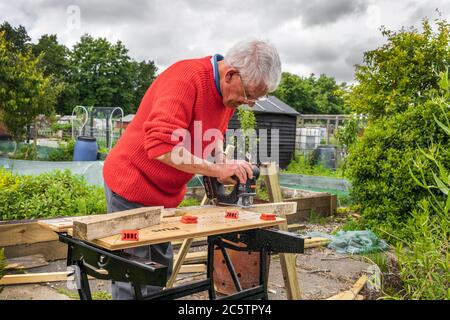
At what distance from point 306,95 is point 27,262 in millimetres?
41455

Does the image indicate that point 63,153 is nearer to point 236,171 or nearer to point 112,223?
point 236,171

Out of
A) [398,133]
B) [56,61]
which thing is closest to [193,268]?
[398,133]

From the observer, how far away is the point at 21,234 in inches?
187

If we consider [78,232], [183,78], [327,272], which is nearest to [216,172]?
[183,78]

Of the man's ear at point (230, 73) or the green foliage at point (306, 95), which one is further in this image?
the green foliage at point (306, 95)

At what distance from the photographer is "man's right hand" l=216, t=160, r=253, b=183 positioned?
2541 millimetres

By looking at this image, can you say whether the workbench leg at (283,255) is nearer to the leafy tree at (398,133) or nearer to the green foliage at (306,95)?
the leafy tree at (398,133)

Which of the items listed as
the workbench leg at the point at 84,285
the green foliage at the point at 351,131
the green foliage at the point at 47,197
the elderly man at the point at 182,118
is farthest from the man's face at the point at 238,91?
the green foliage at the point at 351,131

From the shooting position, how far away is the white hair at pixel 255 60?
244 cm

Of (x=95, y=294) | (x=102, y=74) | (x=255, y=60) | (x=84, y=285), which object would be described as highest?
(x=102, y=74)

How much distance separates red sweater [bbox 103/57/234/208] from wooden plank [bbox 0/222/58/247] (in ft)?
8.31

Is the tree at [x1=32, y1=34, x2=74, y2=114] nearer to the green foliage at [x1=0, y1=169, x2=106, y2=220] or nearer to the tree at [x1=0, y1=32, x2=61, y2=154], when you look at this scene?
the tree at [x1=0, y1=32, x2=61, y2=154]
